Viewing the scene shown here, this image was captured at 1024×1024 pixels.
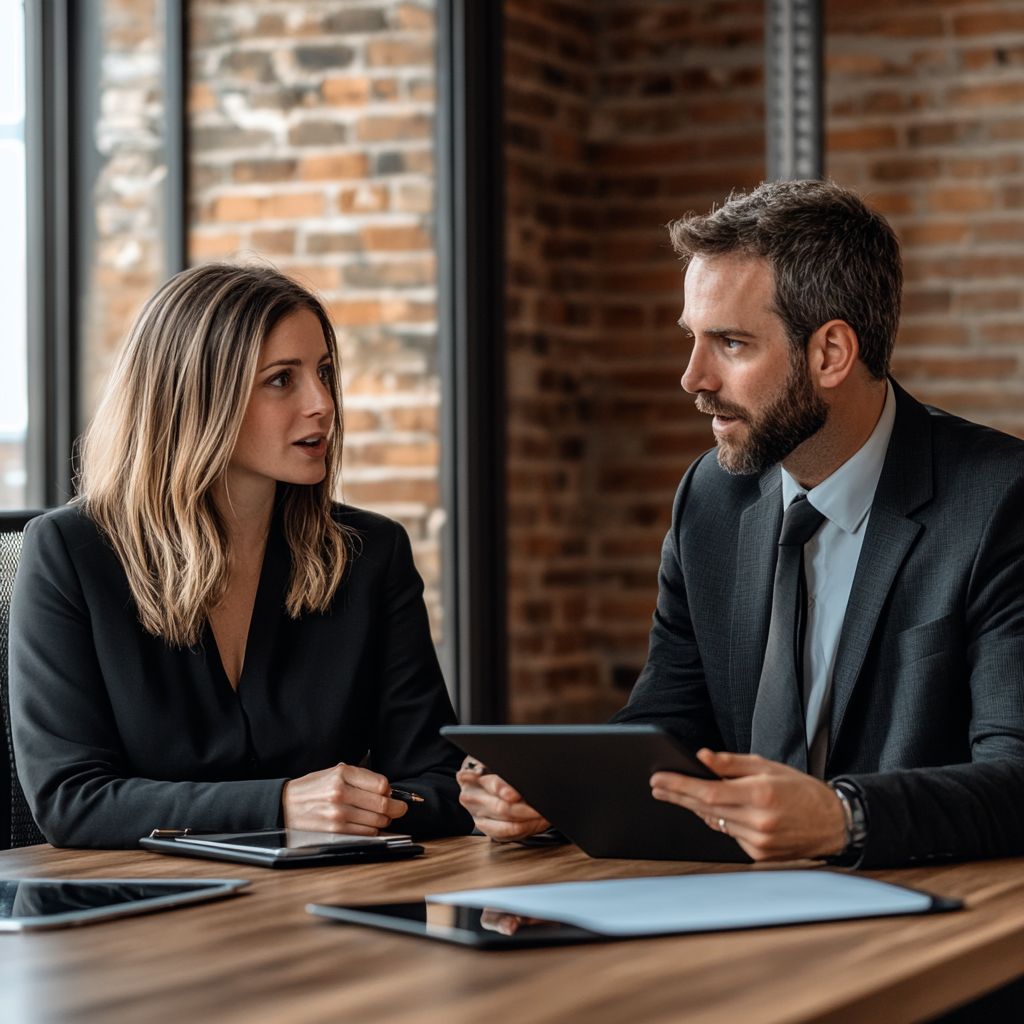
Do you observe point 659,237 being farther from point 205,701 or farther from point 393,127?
point 205,701

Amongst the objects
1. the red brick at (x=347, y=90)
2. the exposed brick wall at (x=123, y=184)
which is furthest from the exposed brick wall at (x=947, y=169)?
the exposed brick wall at (x=123, y=184)

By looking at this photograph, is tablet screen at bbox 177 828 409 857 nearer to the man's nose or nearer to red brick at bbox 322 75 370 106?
the man's nose

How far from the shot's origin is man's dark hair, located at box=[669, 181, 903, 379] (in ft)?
6.35

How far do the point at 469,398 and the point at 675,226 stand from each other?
170cm

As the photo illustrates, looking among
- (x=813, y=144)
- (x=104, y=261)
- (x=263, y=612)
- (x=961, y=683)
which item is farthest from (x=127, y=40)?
(x=961, y=683)

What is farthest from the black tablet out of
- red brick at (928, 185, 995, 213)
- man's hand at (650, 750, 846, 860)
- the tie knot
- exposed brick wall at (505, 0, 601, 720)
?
red brick at (928, 185, 995, 213)

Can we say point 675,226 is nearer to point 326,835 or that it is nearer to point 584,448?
point 326,835

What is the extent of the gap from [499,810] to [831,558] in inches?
20.2

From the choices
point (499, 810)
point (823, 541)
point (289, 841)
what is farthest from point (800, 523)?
point (289, 841)

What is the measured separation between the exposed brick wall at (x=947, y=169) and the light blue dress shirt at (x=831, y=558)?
197 centimetres

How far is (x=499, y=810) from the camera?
162cm

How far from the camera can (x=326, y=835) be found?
161 cm

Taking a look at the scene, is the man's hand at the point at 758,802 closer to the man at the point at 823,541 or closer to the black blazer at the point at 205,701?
the man at the point at 823,541

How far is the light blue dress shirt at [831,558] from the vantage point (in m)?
1.86
